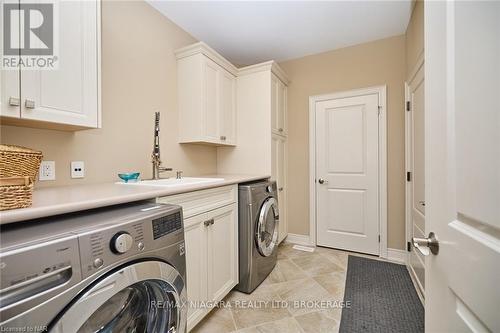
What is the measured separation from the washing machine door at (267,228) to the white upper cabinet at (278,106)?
0.96 m

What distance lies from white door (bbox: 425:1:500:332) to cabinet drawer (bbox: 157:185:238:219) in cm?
115

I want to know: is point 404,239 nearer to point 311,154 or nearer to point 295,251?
point 295,251

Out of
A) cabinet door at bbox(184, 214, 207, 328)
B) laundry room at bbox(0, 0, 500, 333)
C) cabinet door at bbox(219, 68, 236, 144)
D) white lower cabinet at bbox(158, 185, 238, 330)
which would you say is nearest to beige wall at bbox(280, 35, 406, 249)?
laundry room at bbox(0, 0, 500, 333)

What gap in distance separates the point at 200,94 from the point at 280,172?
1.35 meters

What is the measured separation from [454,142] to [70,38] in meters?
1.69

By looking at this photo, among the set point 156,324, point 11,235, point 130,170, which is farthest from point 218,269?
point 11,235

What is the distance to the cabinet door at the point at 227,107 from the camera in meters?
2.51

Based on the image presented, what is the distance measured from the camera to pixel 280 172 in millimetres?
2914

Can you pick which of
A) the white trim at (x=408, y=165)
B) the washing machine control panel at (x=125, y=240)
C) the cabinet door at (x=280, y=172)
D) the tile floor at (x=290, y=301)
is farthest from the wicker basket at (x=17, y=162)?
the white trim at (x=408, y=165)

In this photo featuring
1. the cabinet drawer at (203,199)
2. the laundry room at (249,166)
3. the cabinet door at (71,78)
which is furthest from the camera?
the cabinet drawer at (203,199)

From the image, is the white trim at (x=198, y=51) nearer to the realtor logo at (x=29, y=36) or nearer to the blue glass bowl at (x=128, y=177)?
the realtor logo at (x=29, y=36)

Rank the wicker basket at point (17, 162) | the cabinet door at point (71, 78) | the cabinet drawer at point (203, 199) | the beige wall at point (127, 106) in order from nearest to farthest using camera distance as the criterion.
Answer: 1. the wicker basket at point (17, 162)
2. the cabinet door at point (71, 78)
3. the cabinet drawer at point (203, 199)
4. the beige wall at point (127, 106)

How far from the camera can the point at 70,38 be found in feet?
3.96

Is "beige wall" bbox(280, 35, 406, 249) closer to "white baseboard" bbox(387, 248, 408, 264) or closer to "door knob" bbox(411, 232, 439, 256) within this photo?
"white baseboard" bbox(387, 248, 408, 264)
